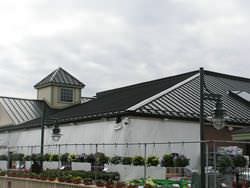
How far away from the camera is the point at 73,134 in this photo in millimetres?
29062

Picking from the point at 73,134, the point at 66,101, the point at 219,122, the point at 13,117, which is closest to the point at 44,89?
the point at 66,101

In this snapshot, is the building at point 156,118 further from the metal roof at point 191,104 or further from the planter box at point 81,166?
the planter box at point 81,166

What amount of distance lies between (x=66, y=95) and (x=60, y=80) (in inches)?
61.3

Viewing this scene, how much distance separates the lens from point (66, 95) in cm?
4491

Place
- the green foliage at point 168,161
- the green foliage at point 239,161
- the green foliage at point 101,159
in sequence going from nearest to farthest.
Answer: the green foliage at point 239,161
the green foliage at point 168,161
the green foliage at point 101,159

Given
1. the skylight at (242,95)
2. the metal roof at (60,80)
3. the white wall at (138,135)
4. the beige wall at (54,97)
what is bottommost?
the white wall at (138,135)

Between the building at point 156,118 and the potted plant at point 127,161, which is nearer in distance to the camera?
the potted plant at point 127,161

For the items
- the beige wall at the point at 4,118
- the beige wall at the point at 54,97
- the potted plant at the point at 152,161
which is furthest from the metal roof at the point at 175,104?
the beige wall at the point at 54,97

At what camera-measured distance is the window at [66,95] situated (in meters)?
44.7

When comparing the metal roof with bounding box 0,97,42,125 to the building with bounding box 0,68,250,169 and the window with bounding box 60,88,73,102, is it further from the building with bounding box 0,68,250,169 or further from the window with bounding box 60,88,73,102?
the window with bounding box 60,88,73,102

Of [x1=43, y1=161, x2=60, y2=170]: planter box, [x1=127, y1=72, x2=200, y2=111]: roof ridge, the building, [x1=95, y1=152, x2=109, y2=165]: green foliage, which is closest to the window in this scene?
the building

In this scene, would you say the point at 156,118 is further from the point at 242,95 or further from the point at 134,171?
Answer: the point at 242,95

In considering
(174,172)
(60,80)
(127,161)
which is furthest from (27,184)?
(60,80)

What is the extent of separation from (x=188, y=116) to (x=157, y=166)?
23.1ft
